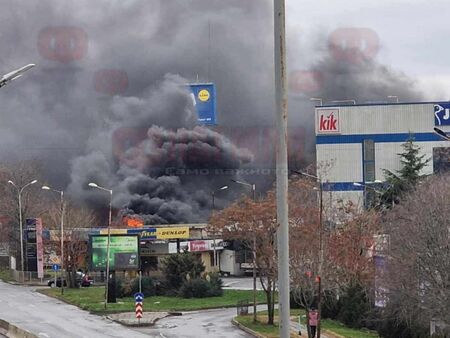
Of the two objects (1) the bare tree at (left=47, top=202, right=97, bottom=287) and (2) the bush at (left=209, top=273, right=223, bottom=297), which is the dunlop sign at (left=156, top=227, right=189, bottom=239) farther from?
(2) the bush at (left=209, top=273, right=223, bottom=297)

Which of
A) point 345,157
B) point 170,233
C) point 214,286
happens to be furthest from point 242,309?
point 345,157

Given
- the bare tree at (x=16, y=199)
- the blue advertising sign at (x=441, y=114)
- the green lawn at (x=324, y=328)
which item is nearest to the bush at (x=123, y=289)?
the green lawn at (x=324, y=328)

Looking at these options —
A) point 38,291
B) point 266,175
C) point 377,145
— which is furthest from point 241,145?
point 38,291

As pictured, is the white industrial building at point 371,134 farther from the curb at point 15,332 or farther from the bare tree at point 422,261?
the curb at point 15,332

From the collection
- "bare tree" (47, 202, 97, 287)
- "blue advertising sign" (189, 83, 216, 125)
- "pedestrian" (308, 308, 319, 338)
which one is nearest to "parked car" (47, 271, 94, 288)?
"bare tree" (47, 202, 97, 287)

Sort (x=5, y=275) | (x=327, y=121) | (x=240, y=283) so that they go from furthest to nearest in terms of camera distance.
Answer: (x=5, y=275), (x=327, y=121), (x=240, y=283)

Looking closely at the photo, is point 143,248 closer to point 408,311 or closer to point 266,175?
point 266,175

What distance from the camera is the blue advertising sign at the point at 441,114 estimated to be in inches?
3036

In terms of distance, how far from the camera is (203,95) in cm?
9712

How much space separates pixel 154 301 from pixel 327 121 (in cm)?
3004

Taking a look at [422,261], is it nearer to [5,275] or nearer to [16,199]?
[5,275]

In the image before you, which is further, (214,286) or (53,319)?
(214,286)

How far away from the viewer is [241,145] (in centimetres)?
9900

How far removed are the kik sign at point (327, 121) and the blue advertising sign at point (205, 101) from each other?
20816 mm
